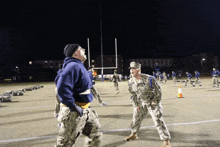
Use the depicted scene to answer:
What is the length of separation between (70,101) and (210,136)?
12.9 feet

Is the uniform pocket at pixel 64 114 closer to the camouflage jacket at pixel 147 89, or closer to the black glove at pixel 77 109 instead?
the black glove at pixel 77 109

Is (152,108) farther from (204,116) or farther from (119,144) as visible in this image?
(204,116)

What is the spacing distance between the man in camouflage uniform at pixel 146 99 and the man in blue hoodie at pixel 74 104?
1.66 m

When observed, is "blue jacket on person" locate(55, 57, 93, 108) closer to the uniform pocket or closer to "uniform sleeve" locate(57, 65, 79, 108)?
"uniform sleeve" locate(57, 65, 79, 108)

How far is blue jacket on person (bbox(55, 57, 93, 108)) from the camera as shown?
8.47 ft

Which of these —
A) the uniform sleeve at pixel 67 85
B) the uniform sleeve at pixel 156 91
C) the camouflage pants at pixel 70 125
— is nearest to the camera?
the uniform sleeve at pixel 67 85

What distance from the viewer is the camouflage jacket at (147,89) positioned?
410 centimetres

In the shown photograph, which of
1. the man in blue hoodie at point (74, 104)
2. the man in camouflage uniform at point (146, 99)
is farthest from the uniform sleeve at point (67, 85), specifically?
the man in camouflage uniform at point (146, 99)

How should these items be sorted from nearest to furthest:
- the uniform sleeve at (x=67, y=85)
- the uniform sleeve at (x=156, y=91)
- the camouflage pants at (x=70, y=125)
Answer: the uniform sleeve at (x=67, y=85)
the camouflage pants at (x=70, y=125)
the uniform sleeve at (x=156, y=91)

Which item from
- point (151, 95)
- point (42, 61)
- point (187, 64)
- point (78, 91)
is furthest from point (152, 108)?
point (187, 64)

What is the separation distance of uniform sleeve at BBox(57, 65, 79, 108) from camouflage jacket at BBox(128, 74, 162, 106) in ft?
6.48

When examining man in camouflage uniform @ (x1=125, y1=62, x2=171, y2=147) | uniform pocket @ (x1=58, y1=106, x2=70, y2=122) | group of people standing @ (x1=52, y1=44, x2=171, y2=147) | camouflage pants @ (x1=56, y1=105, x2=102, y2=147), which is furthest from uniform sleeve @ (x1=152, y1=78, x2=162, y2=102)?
uniform pocket @ (x1=58, y1=106, x2=70, y2=122)

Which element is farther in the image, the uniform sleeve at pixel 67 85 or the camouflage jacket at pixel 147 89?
the camouflage jacket at pixel 147 89

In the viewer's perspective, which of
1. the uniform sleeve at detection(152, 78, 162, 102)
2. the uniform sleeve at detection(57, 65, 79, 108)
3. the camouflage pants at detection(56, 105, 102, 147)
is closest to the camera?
the uniform sleeve at detection(57, 65, 79, 108)
